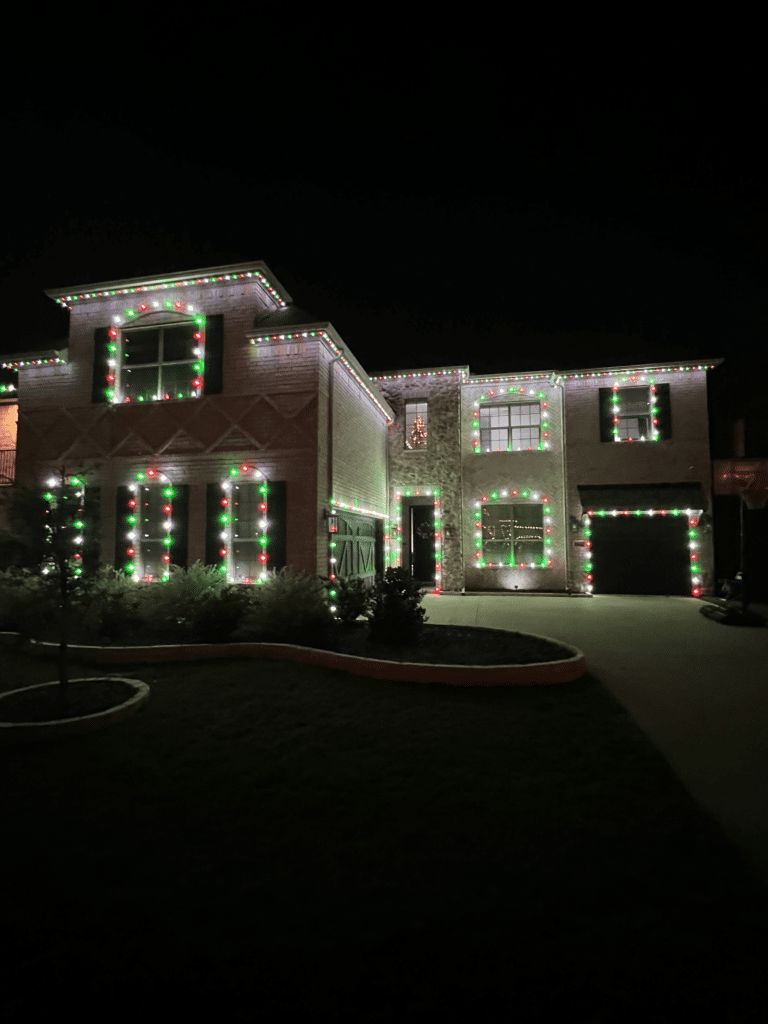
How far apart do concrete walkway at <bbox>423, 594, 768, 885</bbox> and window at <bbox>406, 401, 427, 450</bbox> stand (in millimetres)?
5699

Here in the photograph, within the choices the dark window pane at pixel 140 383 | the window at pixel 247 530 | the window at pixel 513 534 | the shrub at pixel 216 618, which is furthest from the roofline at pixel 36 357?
the window at pixel 513 534

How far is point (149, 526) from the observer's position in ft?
37.8

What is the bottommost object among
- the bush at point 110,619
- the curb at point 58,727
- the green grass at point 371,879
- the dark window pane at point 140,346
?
the green grass at point 371,879

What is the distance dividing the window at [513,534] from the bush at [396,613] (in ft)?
28.1

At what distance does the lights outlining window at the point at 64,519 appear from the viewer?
5207mm

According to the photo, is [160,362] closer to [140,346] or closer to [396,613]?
[140,346]

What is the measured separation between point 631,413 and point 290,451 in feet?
34.6

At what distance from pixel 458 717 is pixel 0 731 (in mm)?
3945

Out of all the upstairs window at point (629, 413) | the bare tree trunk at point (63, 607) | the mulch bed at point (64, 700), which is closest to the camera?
the mulch bed at point (64, 700)

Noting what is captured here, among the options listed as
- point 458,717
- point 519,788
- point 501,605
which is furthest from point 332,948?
point 501,605

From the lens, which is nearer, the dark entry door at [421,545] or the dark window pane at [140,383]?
the dark window pane at [140,383]

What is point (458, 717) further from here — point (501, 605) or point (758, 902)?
point (501, 605)

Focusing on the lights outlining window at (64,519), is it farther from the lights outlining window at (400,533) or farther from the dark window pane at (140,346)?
the lights outlining window at (400,533)

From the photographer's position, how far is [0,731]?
14.5ft
